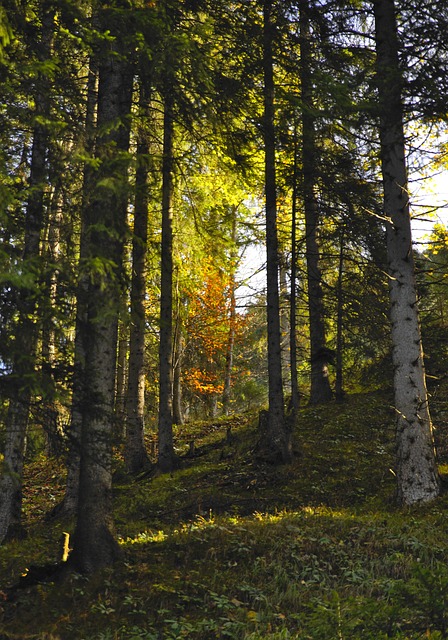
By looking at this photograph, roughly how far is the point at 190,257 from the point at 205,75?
11.0 m

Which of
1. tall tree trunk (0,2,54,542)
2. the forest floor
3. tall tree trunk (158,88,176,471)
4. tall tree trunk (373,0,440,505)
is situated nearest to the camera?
the forest floor

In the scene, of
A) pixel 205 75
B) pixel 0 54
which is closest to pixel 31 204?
pixel 0 54

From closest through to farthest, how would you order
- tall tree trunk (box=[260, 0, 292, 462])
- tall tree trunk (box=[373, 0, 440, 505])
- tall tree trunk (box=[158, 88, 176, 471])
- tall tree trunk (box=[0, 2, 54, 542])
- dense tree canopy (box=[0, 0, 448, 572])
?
tall tree trunk (box=[0, 2, 54, 542])
dense tree canopy (box=[0, 0, 448, 572])
tall tree trunk (box=[373, 0, 440, 505])
tall tree trunk (box=[260, 0, 292, 462])
tall tree trunk (box=[158, 88, 176, 471])

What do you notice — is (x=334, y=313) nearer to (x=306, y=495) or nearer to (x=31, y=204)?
(x=306, y=495)

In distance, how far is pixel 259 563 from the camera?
674 cm

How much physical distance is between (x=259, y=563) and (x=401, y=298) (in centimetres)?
526

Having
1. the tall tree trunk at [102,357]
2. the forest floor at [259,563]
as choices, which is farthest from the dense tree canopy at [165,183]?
the forest floor at [259,563]

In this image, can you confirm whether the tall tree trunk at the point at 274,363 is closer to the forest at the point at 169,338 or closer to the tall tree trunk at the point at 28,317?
the forest at the point at 169,338

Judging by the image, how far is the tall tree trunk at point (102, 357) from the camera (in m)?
6.23

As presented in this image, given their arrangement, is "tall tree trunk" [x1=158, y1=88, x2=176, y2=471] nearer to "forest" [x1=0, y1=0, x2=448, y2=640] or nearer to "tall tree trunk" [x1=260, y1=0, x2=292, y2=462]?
"forest" [x1=0, y1=0, x2=448, y2=640]

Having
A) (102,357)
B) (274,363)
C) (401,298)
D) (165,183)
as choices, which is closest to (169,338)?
(274,363)

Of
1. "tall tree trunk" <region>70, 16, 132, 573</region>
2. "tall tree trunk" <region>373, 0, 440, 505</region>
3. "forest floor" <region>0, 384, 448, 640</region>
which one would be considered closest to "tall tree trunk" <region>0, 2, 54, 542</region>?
"tall tree trunk" <region>70, 16, 132, 573</region>

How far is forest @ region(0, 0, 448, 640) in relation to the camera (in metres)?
5.62

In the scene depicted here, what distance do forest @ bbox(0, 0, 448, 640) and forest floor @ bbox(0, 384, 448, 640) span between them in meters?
0.04
